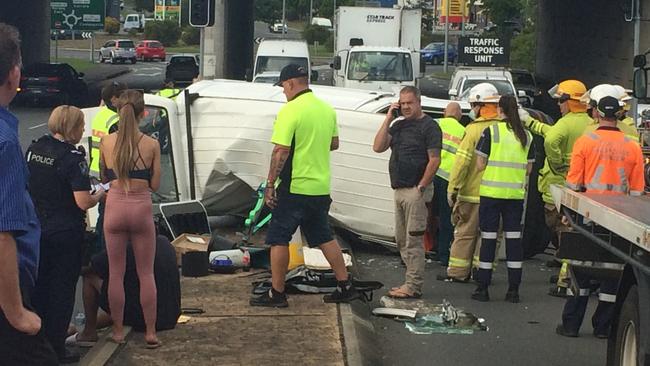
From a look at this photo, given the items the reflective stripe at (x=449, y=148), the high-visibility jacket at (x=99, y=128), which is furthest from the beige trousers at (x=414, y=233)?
the high-visibility jacket at (x=99, y=128)

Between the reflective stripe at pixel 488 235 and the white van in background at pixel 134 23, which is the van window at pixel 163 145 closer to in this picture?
the reflective stripe at pixel 488 235

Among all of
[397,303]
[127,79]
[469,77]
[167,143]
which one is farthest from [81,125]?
[127,79]

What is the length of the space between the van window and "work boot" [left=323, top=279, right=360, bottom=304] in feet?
10.7

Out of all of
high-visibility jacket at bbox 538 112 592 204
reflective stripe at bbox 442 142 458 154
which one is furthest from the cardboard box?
high-visibility jacket at bbox 538 112 592 204

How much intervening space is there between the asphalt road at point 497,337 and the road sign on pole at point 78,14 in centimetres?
5257

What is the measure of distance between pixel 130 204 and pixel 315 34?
94201 millimetres

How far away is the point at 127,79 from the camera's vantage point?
200 feet

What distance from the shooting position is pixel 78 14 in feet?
205

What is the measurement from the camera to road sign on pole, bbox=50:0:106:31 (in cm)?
6184

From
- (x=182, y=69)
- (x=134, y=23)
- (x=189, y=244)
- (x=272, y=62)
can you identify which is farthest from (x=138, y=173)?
(x=134, y=23)

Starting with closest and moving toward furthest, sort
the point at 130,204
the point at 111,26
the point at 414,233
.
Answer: the point at 130,204 → the point at 414,233 → the point at 111,26

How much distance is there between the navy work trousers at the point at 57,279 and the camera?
7.52 metres

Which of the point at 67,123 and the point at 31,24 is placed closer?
the point at 67,123

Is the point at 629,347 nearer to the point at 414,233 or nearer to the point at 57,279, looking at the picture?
the point at 57,279
